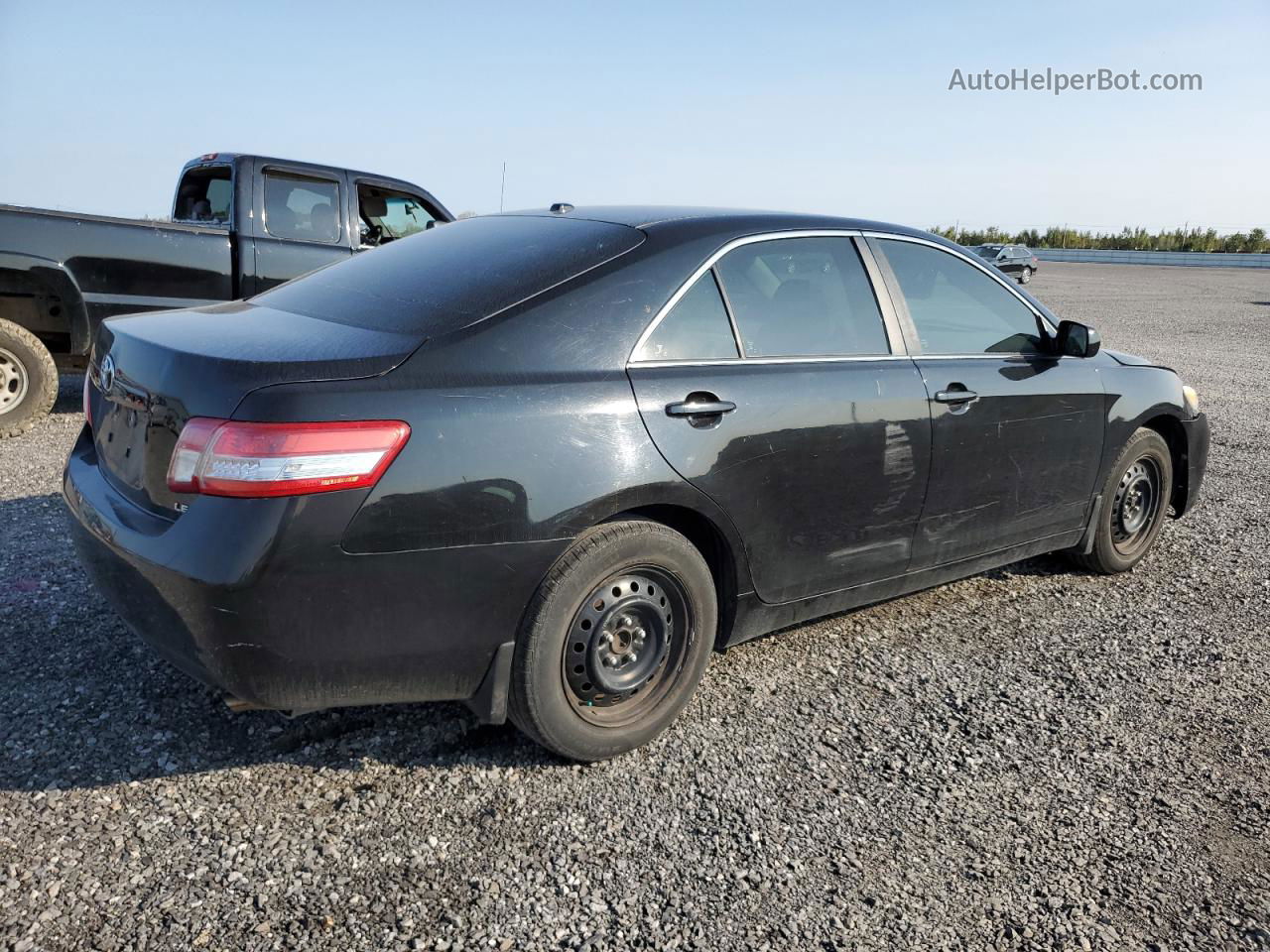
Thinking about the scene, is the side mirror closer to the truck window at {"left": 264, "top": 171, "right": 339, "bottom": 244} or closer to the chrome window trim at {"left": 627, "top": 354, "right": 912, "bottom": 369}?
the chrome window trim at {"left": 627, "top": 354, "right": 912, "bottom": 369}

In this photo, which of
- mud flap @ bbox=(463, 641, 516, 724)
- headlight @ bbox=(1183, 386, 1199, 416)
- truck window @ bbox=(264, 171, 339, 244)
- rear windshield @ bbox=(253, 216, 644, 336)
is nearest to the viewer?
mud flap @ bbox=(463, 641, 516, 724)

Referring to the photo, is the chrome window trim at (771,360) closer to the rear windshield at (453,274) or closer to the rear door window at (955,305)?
the rear door window at (955,305)

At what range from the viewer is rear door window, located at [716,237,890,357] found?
3.26 m

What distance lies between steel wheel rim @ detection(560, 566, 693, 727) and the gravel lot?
0.19 meters

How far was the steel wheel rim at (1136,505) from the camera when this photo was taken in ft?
15.6

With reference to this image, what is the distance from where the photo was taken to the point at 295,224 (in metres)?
7.87

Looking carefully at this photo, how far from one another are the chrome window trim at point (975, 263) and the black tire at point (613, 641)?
157 cm

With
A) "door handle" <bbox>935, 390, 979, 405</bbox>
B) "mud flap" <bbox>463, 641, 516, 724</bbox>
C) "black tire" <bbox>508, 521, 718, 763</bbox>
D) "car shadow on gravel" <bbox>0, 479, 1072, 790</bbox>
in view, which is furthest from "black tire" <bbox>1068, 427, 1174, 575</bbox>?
"mud flap" <bbox>463, 641, 516, 724</bbox>

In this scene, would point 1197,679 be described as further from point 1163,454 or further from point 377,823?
point 377,823

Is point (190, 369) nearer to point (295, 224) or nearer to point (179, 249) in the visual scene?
point (179, 249)

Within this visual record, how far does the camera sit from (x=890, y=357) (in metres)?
3.57

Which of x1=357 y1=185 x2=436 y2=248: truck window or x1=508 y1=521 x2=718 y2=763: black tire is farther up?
x1=357 y1=185 x2=436 y2=248: truck window

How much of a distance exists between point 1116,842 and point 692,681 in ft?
4.12

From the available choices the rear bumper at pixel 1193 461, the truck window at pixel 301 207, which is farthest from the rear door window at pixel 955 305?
the truck window at pixel 301 207
